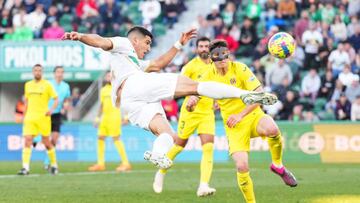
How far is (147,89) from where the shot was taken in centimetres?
1234

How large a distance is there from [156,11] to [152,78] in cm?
2113

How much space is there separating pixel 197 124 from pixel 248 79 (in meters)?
3.28

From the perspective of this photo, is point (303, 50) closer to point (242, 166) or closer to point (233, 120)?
point (233, 120)

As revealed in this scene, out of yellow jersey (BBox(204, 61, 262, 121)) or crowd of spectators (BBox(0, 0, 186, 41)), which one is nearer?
yellow jersey (BBox(204, 61, 262, 121))

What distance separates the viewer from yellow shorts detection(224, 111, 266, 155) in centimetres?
Result: 1336

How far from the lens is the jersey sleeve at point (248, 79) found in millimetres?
13492

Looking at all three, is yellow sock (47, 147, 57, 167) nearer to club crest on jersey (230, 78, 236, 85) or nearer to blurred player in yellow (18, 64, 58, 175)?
blurred player in yellow (18, 64, 58, 175)

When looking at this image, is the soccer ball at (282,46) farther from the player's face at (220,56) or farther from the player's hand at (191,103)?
the player's hand at (191,103)

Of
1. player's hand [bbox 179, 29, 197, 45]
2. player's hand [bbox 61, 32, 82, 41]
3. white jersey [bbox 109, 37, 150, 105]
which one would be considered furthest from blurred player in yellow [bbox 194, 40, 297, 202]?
player's hand [bbox 61, 32, 82, 41]

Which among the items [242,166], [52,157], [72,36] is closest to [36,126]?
[52,157]

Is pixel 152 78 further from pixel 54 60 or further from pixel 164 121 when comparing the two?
pixel 54 60

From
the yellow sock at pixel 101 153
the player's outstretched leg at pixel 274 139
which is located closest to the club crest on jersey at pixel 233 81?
the player's outstretched leg at pixel 274 139

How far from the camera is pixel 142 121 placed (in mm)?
12555

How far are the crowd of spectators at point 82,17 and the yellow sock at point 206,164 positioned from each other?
16.9 meters
